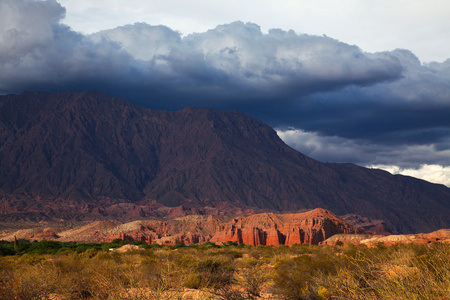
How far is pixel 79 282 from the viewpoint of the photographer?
20266 mm

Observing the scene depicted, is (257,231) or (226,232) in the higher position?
(257,231)

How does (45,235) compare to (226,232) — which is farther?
(45,235)

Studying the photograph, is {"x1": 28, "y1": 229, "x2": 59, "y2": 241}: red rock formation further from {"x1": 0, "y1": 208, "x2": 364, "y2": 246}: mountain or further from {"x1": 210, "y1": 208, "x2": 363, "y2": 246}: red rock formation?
{"x1": 210, "y1": 208, "x2": 363, "y2": 246}: red rock formation

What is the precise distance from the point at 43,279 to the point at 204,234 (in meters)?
134

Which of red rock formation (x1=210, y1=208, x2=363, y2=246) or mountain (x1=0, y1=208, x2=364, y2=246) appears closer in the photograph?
red rock formation (x1=210, y1=208, x2=363, y2=246)

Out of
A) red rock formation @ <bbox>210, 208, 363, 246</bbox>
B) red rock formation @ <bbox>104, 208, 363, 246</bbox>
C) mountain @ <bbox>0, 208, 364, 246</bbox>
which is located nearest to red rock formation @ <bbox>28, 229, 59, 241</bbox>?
mountain @ <bbox>0, 208, 364, 246</bbox>

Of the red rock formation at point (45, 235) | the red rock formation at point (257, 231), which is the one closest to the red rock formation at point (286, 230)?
the red rock formation at point (257, 231)

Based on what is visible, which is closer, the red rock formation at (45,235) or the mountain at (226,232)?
the mountain at (226,232)

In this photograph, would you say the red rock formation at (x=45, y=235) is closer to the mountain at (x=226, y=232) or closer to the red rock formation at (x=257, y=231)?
the mountain at (x=226, y=232)

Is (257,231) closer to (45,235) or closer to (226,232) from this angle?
(226,232)

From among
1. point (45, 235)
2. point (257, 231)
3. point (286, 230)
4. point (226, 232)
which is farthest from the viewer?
point (45, 235)

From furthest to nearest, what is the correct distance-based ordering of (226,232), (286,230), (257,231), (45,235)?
(45,235), (226,232), (286,230), (257,231)

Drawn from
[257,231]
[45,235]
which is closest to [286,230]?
[257,231]

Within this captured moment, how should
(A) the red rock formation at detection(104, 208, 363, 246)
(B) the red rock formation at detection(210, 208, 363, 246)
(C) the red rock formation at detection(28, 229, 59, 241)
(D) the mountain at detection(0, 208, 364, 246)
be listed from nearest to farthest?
(B) the red rock formation at detection(210, 208, 363, 246), (A) the red rock formation at detection(104, 208, 363, 246), (D) the mountain at detection(0, 208, 364, 246), (C) the red rock formation at detection(28, 229, 59, 241)
